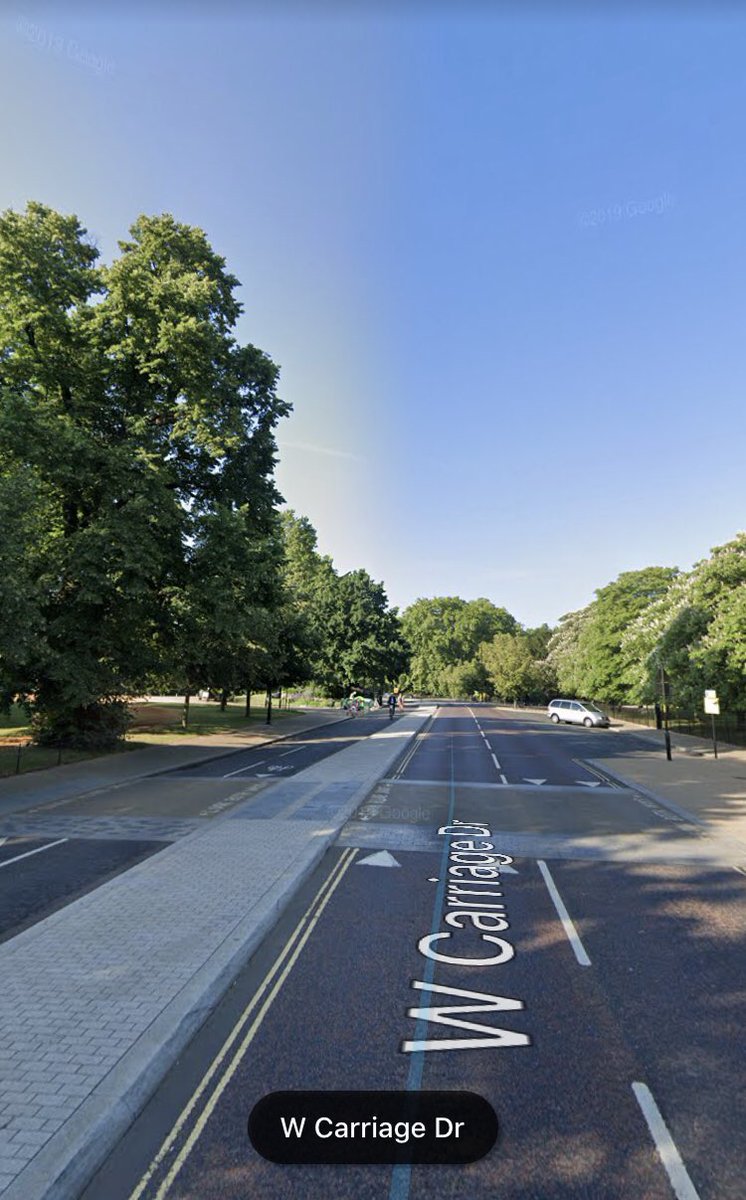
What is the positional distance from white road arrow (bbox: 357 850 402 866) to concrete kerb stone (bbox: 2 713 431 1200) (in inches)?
92.5

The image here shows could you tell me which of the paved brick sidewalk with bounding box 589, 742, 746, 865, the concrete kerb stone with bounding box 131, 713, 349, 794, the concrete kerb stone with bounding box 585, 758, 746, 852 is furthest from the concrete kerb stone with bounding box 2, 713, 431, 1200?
the concrete kerb stone with bounding box 131, 713, 349, 794

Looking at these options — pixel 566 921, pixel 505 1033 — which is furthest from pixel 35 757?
pixel 505 1033

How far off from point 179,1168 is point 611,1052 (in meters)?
3.08

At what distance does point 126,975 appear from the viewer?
547 centimetres

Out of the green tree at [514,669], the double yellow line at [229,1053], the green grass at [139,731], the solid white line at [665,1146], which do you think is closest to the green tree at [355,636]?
the green grass at [139,731]

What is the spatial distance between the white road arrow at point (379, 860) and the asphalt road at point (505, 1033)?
0.06 metres

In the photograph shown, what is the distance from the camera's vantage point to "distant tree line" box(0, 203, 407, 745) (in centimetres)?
1878

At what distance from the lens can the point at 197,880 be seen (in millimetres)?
8086

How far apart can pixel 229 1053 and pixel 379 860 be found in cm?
504

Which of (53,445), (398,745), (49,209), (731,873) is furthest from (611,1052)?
(49,209)

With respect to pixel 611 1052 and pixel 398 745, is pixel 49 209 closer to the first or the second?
pixel 398 745

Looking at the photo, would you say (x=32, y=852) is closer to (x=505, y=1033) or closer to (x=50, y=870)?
(x=50, y=870)

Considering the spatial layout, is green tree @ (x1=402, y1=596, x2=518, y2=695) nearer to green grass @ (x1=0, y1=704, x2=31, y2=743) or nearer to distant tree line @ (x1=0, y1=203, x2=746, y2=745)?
green grass @ (x1=0, y1=704, x2=31, y2=743)

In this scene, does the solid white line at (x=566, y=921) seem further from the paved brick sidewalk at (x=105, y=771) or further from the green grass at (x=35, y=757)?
the green grass at (x=35, y=757)
